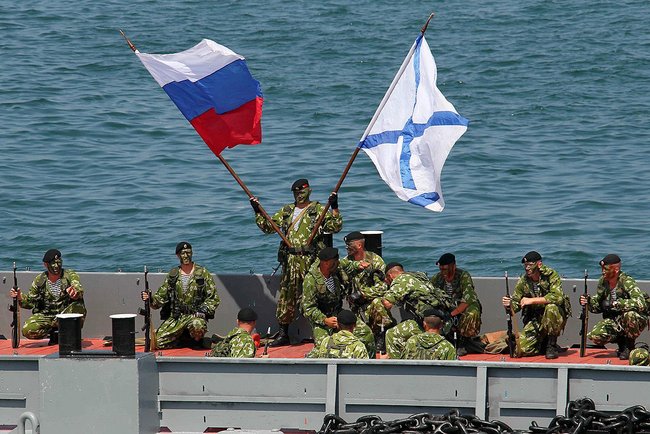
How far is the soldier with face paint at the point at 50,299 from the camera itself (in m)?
13.1

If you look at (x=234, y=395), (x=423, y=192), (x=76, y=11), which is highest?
(x=76, y=11)

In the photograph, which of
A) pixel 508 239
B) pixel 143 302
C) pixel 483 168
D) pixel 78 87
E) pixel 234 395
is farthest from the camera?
pixel 78 87

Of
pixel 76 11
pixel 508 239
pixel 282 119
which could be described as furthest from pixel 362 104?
pixel 76 11

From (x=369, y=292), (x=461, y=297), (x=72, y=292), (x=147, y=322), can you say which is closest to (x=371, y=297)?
(x=369, y=292)

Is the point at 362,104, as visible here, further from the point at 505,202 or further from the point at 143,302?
the point at 143,302

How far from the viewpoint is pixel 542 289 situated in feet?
40.4

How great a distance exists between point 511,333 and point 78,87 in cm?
2517

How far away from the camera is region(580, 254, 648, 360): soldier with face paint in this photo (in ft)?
39.2

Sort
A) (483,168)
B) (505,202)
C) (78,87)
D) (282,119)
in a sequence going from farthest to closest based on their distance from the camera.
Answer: (78,87) < (282,119) < (483,168) < (505,202)

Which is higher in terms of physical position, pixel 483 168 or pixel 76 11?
pixel 76 11

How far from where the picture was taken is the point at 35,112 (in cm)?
3375

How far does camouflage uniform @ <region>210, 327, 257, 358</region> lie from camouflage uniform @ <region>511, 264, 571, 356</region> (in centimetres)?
239

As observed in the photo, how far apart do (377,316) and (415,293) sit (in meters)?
0.56

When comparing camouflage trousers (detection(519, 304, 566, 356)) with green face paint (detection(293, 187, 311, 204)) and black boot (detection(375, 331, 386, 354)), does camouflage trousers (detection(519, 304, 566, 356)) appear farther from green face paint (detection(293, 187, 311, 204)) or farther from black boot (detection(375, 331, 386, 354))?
green face paint (detection(293, 187, 311, 204))
